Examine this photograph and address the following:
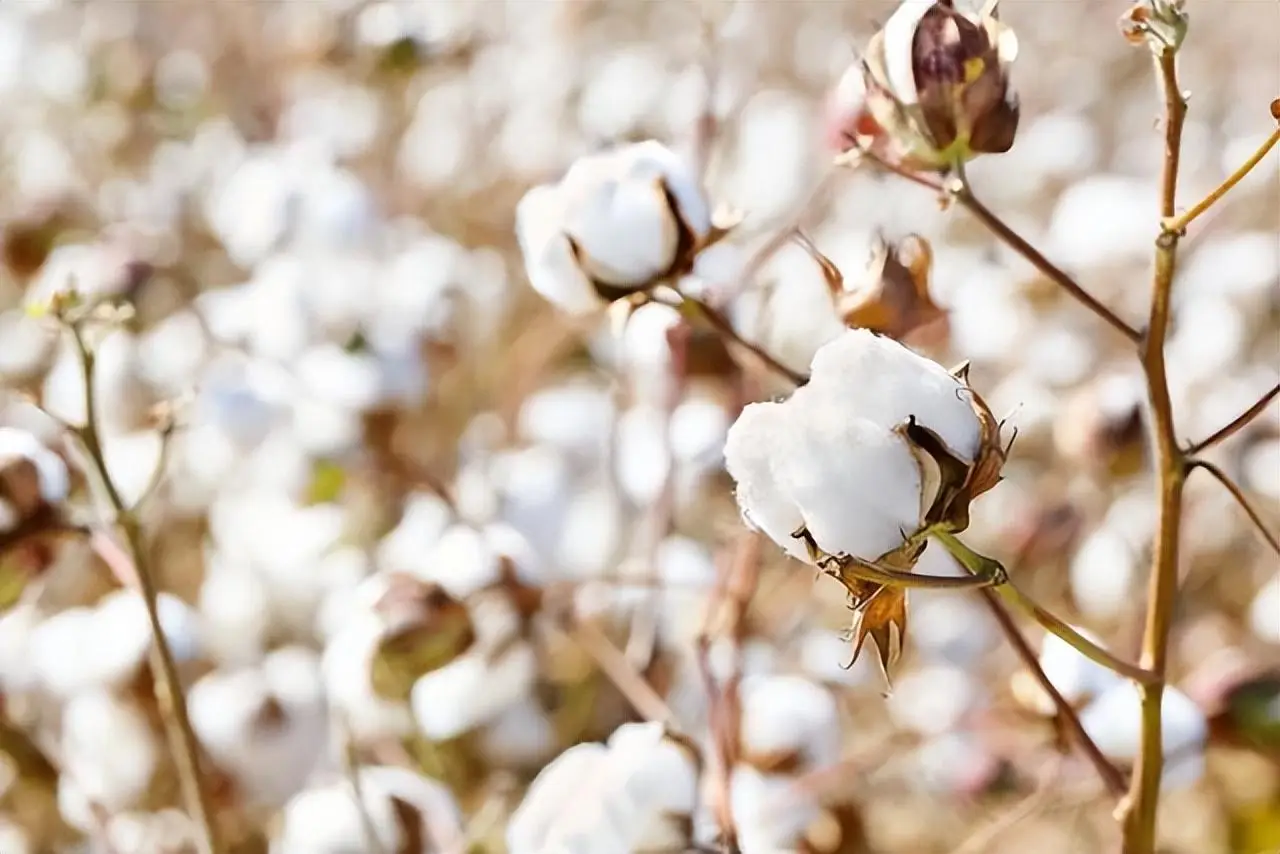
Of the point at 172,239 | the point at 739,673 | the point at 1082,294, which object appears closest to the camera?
the point at 1082,294

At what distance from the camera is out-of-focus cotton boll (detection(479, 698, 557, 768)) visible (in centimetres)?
86

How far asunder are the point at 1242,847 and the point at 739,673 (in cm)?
42

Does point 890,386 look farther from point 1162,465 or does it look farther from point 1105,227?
point 1105,227

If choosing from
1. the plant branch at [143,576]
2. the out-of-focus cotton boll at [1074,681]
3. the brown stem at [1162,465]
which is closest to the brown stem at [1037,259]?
the brown stem at [1162,465]

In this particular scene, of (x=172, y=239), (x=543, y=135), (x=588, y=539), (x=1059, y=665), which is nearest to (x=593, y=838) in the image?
(x=1059, y=665)

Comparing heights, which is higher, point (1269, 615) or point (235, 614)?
point (1269, 615)

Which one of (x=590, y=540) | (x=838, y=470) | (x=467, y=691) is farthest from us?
(x=590, y=540)

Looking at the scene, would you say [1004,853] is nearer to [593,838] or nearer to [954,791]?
[954,791]

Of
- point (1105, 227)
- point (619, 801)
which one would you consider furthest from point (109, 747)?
point (1105, 227)

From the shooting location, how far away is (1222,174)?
1243mm

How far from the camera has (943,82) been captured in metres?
0.45

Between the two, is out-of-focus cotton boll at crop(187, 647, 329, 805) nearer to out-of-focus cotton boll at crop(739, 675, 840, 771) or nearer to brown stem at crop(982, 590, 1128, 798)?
out-of-focus cotton boll at crop(739, 675, 840, 771)

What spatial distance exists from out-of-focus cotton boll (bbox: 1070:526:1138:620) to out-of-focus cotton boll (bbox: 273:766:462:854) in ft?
1.41

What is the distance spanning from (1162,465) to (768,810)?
0.31 metres
